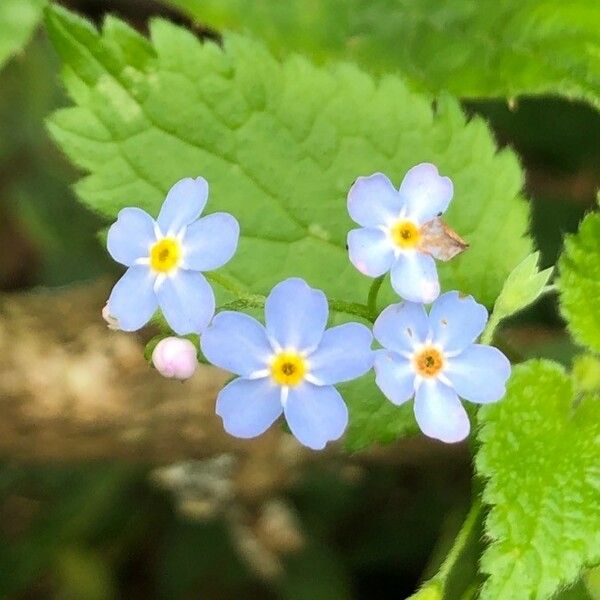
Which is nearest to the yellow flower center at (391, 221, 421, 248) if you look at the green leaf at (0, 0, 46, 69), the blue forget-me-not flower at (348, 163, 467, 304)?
the blue forget-me-not flower at (348, 163, 467, 304)

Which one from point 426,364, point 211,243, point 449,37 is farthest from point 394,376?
point 449,37

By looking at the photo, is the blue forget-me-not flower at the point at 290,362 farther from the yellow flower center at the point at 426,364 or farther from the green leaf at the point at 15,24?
the green leaf at the point at 15,24

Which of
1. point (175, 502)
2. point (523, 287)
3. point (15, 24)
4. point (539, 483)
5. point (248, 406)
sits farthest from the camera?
point (175, 502)

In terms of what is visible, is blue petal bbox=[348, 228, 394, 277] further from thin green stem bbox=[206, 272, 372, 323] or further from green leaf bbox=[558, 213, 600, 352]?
green leaf bbox=[558, 213, 600, 352]

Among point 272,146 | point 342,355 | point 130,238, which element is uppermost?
point 272,146

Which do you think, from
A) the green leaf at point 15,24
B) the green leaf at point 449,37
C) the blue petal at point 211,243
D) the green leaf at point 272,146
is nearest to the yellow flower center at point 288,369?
the blue petal at point 211,243

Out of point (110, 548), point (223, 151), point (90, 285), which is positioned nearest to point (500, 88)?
point (223, 151)

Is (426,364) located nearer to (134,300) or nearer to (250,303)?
(250,303)

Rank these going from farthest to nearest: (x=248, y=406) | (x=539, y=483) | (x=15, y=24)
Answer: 1. (x=15, y=24)
2. (x=539, y=483)
3. (x=248, y=406)
